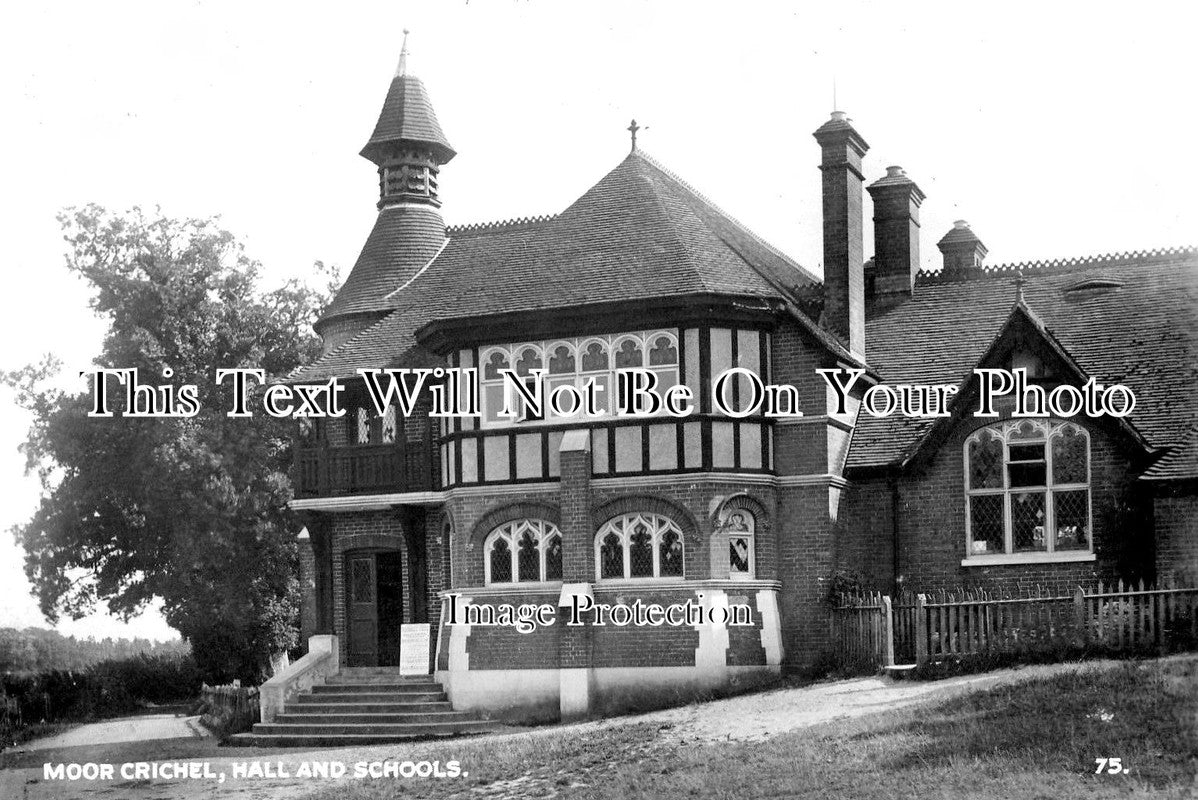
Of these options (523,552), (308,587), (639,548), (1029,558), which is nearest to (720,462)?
(639,548)

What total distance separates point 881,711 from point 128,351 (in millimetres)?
25136

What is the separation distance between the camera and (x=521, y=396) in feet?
84.0

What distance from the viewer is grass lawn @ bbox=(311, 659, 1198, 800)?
14.8 metres

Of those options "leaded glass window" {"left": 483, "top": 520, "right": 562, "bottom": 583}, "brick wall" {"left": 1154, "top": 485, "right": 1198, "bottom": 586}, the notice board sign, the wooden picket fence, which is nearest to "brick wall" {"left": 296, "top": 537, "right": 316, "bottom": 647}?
the notice board sign

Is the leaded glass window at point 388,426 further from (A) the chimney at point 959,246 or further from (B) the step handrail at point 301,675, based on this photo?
(A) the chimney at point 959,246

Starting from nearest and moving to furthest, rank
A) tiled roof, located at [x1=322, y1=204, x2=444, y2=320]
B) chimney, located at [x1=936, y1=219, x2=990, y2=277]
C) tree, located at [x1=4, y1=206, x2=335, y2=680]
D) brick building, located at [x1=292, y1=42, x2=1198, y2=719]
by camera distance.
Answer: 1. brick building, located at [x1=292, y1=42, x2=1198, y2=719]
2. chimney, located at [x1=936, y1=219, x2=990, y2=277]
3. tiled roof, located at [x1=322, y1=204, x2=444, y2=320]
4. tree, located at [x1=4, y1=206, x2=335, y2=680]

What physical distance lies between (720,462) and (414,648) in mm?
7041

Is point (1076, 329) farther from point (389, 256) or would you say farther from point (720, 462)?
point (389, 256)

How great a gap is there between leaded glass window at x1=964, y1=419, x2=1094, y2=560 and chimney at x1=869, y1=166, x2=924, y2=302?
5.29 meters

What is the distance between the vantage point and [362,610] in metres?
29.0

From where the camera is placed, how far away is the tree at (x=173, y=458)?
3850 cm

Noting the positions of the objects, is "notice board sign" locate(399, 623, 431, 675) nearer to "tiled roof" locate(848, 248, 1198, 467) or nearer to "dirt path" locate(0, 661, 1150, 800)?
"dirt path" locate(0, 661, 1150, 800)

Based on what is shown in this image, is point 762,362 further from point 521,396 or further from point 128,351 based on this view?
point 128,351

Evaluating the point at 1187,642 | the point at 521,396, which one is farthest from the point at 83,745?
the point at 1187,642
